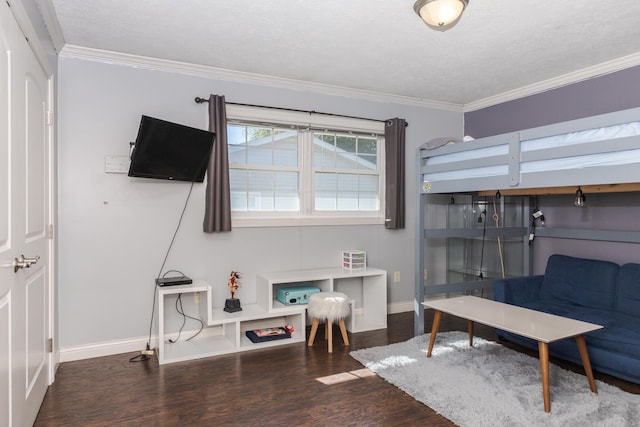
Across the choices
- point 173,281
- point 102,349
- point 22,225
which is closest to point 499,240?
point 173,281

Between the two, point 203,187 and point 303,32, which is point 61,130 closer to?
point 203,187

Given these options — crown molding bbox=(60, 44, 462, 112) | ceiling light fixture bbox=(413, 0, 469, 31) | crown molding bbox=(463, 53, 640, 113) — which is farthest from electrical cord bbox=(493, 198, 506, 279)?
ceiling light fixture bbox=(413, 0, 469, 31)

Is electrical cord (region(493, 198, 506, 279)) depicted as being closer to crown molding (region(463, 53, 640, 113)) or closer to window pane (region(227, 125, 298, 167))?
crown molding (region(463, 53, 640, 113))

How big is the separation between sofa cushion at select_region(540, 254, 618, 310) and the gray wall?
1.32 meters

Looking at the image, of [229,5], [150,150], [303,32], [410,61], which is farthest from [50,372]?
[410,61]

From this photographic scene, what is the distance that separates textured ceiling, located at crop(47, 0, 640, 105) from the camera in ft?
8.31

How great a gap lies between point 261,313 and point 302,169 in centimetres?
142

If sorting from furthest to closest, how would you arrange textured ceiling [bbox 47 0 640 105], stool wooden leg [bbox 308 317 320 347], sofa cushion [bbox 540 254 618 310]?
stool wooden leg [bbox 308 317 320 347]
sofa cushion [bbox 540 254 618 310]
textured ceiling [bbox 47 0 640 105]

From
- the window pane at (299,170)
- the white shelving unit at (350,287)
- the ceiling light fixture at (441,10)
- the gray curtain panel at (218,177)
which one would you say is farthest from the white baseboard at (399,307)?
the ceiling light fixture at (441,10)

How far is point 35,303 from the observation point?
2238 mm

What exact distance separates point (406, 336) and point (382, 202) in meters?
1.44

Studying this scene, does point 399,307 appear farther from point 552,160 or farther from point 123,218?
point 123,218

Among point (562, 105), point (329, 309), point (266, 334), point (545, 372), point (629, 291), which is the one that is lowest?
point (266, 334)

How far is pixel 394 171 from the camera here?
14.2 feet
